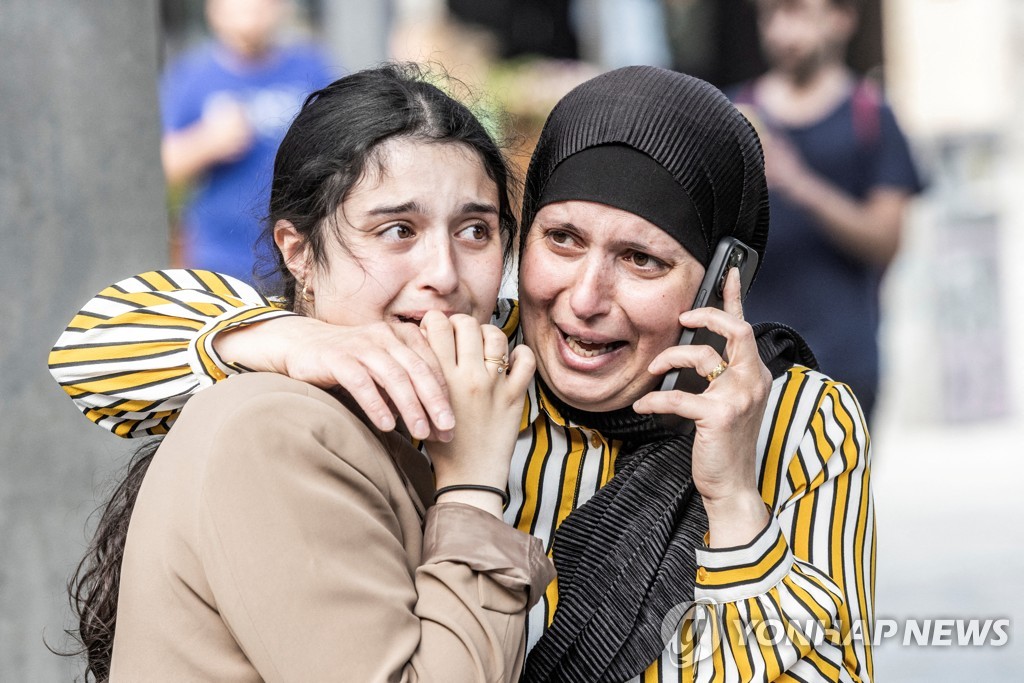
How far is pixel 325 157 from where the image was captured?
7.74ft

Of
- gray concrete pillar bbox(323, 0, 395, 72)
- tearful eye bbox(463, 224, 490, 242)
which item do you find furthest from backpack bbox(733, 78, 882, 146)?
tearful eye bbox(463, 224, 490, 242)

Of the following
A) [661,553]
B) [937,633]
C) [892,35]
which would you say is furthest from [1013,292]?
[661,553]

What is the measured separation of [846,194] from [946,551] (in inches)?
96.7

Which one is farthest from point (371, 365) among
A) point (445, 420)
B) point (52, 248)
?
point (52, 248)

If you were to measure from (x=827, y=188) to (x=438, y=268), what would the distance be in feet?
10.4

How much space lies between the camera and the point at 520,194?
277cm

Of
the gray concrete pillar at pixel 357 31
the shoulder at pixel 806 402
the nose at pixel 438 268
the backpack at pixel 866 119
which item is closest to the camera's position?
the nose at pixel 438 268

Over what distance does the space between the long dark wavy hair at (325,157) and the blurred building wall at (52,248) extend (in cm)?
54

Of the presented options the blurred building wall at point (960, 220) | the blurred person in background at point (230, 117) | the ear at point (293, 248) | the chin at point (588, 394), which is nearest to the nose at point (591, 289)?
the chin at point (588, 394)

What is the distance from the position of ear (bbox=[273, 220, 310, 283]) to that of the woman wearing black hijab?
0.46 m

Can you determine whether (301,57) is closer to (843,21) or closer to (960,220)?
(843,21)

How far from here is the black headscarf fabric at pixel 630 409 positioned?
2.31 metres

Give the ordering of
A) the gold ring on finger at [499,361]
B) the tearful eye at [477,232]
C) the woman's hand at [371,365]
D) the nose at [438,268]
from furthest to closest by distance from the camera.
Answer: the tearful eye at [477,232], the nose at [438,268], the gold ring on finger at [499,361], the woman's hand at [371,365]

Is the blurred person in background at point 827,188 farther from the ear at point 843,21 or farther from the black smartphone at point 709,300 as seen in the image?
the black smartphone at point 709,300
